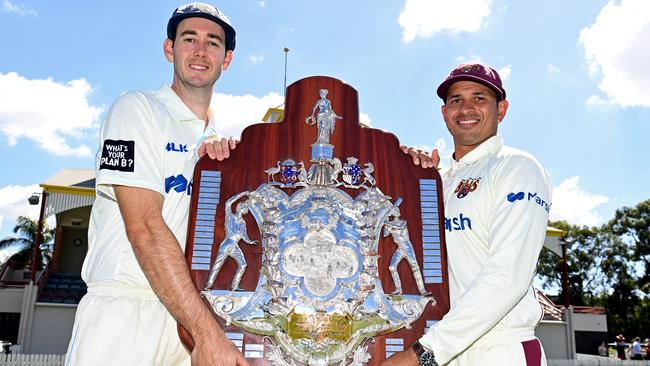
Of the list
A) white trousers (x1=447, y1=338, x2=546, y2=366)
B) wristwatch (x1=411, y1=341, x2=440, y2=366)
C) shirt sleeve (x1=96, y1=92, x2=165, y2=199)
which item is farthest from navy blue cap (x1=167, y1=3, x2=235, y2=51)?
white trousers (x1=447, y1=338, x2=546, y2=366)

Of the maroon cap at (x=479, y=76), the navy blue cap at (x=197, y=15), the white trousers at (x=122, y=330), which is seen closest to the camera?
the white trousers at (x=122, y=330)

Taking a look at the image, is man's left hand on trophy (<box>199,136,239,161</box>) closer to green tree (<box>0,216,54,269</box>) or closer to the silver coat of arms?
the silver coat of arms

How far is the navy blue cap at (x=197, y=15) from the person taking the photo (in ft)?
9.55

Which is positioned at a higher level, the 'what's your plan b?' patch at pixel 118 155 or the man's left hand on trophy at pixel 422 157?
the man's left hand on trophy at pixel 422 157

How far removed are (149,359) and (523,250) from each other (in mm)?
1864

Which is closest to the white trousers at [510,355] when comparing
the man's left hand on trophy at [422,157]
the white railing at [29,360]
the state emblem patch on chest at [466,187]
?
the state emblem patch on chest at [466,187]

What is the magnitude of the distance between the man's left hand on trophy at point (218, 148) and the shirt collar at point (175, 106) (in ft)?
0.66

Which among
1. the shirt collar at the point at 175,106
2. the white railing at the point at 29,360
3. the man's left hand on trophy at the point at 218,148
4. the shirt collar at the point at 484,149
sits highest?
the shirt collar at the point at 175,106

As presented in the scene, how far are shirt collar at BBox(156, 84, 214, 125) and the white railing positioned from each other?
384 inches

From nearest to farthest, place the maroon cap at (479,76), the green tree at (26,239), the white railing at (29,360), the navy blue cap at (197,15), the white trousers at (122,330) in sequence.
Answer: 1. the white trousers at (122,330)
2. the navy blue cap at (197,15)
3. the maroon cap at (479,76)
4. the white railing at (29,360)
5. the green tree at (26,239)

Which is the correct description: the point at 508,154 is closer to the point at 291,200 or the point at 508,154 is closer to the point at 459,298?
the point at 459,298

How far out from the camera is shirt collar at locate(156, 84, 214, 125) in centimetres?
291

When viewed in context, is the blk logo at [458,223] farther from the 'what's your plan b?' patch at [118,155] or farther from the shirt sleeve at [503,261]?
the 'what's your plan b?' patch at [118,155]

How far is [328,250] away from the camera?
2738 millimetres
